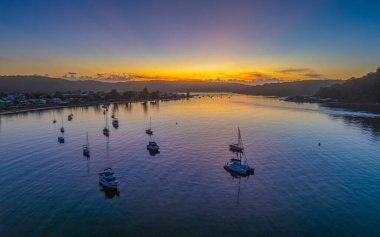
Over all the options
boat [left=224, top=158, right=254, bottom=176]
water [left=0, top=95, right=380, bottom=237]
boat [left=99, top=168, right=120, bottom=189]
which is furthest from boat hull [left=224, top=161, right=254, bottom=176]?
boat [left=99, top=168, right=120, bottom=189]

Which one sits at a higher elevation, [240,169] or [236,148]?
[240,169]

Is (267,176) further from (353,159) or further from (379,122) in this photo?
(379,122)

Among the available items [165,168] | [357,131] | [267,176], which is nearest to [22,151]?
[165,168]

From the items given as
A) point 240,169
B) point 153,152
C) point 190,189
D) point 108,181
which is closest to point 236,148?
point 240,169

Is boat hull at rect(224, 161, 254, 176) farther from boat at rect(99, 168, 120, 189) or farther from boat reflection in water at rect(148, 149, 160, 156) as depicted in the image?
boat at rect(99, 168, 120, 189)

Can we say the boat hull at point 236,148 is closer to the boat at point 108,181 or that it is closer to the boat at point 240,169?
the boat at point 240,169

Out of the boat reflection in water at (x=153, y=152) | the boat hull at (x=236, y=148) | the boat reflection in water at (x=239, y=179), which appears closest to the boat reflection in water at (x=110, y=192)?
the boat reflection in water at (x=239, y=179)

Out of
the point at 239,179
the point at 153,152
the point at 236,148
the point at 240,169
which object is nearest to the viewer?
the point at 239,179

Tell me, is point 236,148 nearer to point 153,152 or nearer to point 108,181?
point 153,152
